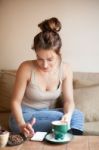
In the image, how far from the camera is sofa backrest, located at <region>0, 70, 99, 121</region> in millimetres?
2453

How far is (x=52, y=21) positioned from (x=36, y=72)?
390 mm

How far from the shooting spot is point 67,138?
1.74 metres

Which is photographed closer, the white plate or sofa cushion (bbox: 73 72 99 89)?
the white plate

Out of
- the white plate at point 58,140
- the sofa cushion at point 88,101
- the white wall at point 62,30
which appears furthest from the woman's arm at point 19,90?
the white wall at point 62,30

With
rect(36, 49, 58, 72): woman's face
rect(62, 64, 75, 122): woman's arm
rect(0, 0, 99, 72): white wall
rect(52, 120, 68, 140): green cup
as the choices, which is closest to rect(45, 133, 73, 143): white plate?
rect(52, 120, 68, 140): green cup

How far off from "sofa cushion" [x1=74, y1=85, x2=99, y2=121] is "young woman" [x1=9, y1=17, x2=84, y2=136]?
0.99 ft

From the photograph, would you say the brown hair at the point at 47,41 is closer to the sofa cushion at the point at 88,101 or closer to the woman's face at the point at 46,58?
the woman's face at the point at 46,58

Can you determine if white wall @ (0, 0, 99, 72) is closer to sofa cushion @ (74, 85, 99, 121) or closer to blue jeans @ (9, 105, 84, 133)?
sofa cushion @ (74, 85, 99, 121)

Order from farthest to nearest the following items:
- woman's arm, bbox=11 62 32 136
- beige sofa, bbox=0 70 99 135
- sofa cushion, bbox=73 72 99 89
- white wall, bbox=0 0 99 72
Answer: white wall, bbox=0 0 99 72 → sofa cushion, bbox=73 72 99 89 → beige sofa, bbox=0 70 99 135 → woman's arm, bbox=11 62 32 136

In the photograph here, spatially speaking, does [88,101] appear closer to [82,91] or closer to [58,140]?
[82,91]

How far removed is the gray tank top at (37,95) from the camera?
2.13 m

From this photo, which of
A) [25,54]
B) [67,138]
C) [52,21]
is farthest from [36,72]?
[25,54]

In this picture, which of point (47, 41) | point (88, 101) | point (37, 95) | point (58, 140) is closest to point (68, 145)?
point (58, 140)

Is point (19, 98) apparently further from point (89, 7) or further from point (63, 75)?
point (89, 7)
